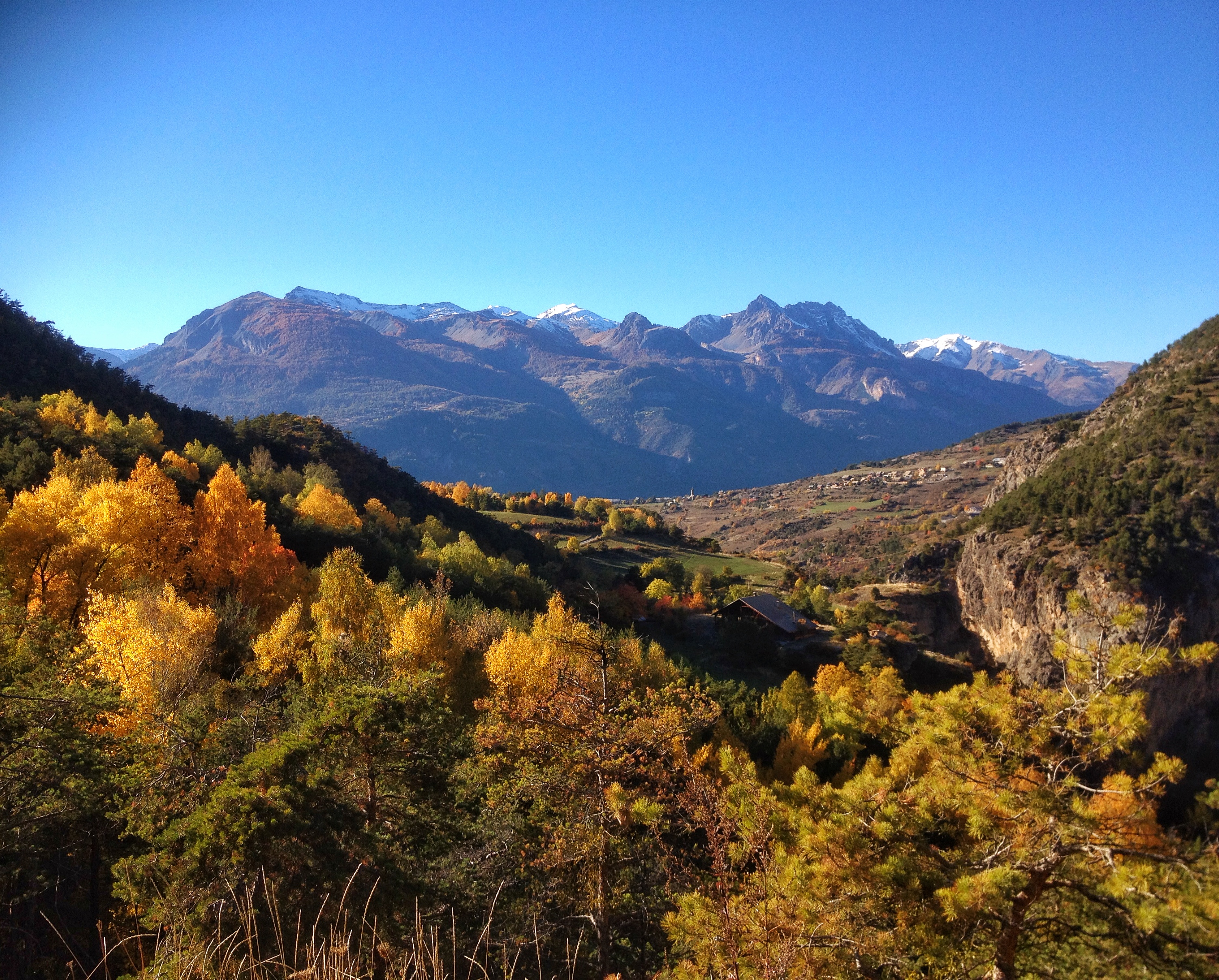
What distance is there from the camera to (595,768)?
10133mm

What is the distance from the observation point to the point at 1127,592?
199 ft

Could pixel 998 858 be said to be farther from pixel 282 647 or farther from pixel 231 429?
pixel 231 429

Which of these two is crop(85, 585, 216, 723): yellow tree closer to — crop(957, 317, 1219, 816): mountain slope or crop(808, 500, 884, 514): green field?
crop(957, 317, 1219, 816): mountain slope

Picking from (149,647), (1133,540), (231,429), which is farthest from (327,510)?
(1133,540)

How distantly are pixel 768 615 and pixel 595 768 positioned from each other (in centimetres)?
5264

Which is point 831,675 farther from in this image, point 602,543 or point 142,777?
point 602,543

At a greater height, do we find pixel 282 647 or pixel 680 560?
pixel 282 647

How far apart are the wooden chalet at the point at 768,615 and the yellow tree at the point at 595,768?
4769cm

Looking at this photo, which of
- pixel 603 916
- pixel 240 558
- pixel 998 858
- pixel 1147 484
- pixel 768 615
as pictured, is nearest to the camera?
pixel 998 858

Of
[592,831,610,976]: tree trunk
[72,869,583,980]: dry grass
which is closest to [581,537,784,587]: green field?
[592,831,610,976]: tree trunk

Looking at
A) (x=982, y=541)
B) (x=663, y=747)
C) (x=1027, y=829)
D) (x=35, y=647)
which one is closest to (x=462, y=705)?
(x=35, y=647)

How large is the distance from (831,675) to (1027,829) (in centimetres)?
4372

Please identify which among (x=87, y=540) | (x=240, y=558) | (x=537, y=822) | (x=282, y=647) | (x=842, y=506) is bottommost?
(x=282, y=647)

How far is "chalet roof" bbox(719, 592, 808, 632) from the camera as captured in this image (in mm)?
59406
